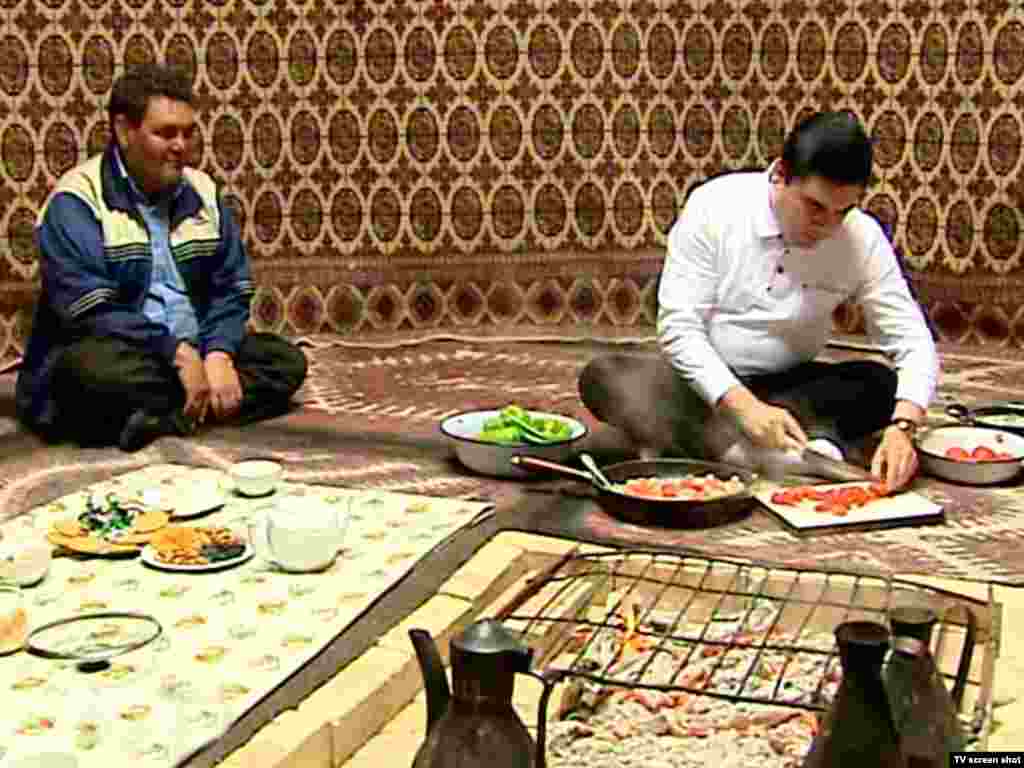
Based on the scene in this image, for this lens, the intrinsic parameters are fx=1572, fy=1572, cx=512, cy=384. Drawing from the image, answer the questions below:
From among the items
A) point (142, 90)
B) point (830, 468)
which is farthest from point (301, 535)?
point (142, 90)

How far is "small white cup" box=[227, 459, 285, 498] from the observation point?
295 cm

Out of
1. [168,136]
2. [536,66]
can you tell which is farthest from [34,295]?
[536,66]

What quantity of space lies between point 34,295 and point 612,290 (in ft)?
5.89

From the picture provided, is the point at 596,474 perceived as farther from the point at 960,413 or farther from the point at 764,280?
the point at 960,413

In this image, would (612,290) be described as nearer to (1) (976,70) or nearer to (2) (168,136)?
(1) (976,70)

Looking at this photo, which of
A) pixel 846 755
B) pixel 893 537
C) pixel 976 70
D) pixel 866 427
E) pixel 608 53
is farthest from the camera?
pixel 608 53

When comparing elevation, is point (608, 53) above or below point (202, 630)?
above

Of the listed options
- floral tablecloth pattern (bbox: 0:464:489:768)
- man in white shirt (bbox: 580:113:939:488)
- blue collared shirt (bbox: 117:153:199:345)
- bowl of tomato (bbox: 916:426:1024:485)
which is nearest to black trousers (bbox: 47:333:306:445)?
blue collared shirt (bbox: 117:153:199:345)

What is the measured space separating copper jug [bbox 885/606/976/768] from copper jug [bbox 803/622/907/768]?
0.19 ft

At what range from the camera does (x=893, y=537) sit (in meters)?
2.94

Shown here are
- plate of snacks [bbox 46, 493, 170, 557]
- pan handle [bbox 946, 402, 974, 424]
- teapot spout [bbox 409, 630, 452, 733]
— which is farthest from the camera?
pan handle [bbox 946, 402, 974, 424]

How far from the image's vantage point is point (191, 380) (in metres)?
3.73

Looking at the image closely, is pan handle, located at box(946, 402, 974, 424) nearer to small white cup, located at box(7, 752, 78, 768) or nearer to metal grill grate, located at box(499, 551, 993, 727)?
metal grill grate, located at box(499, 551, 993, 727)

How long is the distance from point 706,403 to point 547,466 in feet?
1.61
